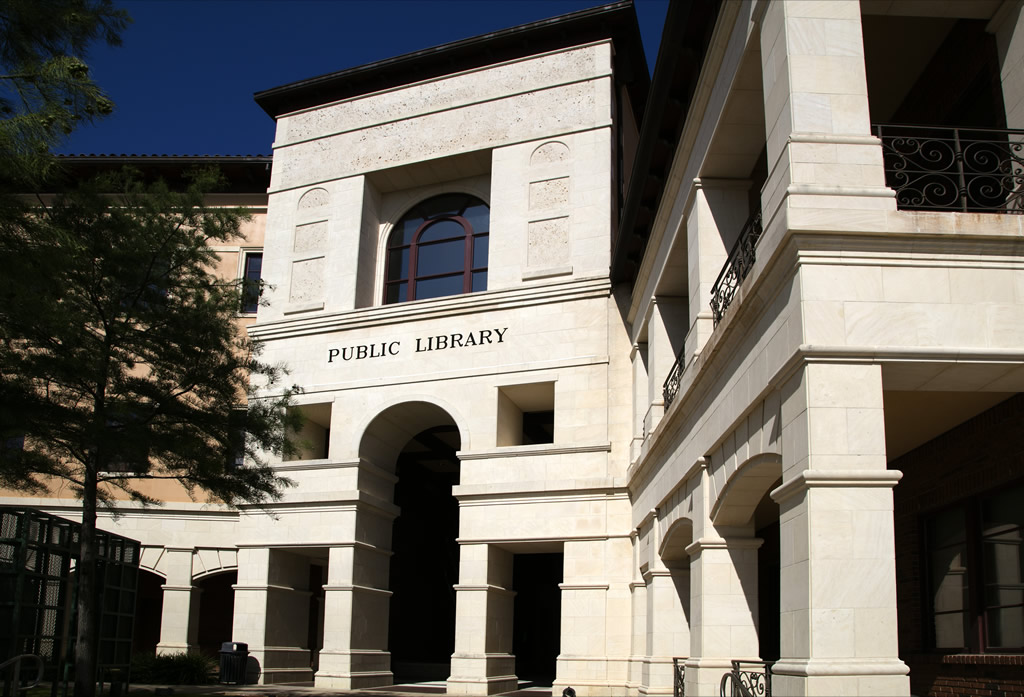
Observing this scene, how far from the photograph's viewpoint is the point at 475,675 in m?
21.3

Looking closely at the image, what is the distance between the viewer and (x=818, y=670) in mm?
7812

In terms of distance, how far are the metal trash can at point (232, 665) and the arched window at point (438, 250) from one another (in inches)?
383

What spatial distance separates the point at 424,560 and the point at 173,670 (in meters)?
10.1

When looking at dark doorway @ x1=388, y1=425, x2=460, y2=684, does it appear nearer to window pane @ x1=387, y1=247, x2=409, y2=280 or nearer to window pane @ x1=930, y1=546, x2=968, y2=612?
window pane @ x1=387, y1=247, x2=409, y2=280

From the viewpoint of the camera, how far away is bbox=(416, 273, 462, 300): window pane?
2555cm

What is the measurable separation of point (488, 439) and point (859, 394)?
15062mm

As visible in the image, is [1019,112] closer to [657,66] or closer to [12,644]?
[657,66]

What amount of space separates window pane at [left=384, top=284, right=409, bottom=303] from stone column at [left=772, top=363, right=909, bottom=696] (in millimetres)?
18528

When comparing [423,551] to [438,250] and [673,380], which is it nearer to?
[438,250]

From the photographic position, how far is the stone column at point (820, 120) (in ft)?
29.1

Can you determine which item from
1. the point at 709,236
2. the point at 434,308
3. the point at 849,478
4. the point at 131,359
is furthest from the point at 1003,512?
the point at 434,308

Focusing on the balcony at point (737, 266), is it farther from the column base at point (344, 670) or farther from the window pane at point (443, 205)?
the window pane at point (443, 205)


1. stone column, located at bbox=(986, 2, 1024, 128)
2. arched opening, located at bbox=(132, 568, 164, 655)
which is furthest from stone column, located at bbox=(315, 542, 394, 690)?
stone column, located at bbox=(986, 2, 1024, 128)

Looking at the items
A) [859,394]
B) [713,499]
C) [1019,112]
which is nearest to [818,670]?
[859,394]
